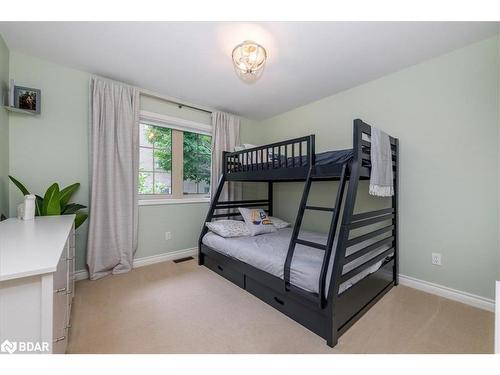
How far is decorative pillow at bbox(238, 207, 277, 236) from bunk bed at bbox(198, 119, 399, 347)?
0.34ft

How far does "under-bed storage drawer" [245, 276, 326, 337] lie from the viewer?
4.96ft

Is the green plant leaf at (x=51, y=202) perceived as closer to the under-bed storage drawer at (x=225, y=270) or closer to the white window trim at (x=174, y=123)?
the white window trim at (x=174, y=123)

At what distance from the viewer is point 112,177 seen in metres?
2.43

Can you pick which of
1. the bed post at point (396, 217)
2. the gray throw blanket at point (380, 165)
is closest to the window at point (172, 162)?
the gray throw blanket at point (380, 165)

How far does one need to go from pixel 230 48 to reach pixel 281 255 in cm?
187

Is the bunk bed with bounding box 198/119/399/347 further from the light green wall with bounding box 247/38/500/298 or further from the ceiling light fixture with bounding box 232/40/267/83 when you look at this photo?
the ceiling light fixture with bounding box 232/40/267/83

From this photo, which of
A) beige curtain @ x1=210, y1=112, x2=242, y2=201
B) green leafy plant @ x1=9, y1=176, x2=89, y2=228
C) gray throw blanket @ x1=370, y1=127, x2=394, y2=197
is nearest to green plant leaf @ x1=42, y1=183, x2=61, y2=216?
green leafy plant @ x1=9, y1=176, x2=89, y2=228

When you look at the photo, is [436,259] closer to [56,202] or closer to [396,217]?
[396,217]

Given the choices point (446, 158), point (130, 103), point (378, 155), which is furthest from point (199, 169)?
point (446, 158)

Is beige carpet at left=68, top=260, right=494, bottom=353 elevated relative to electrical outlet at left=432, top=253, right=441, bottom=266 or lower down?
lower down

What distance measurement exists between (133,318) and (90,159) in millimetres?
1691

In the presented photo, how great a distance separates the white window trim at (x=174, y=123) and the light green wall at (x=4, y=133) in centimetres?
114

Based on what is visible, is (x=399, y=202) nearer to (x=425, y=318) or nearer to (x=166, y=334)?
(x=425, y=318)

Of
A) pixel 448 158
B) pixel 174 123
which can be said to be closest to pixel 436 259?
pixel 448 158
